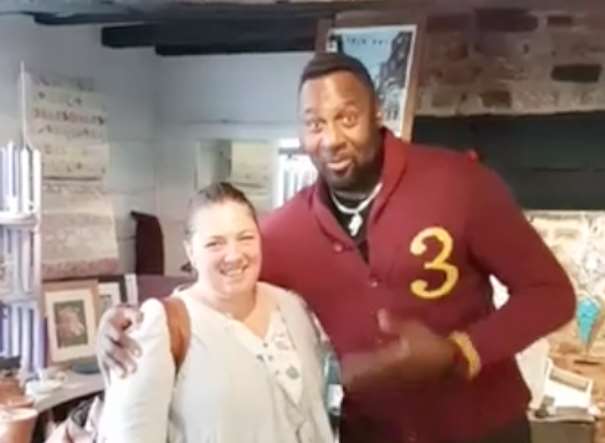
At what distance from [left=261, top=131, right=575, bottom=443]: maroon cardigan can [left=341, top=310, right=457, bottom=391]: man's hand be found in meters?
0.09

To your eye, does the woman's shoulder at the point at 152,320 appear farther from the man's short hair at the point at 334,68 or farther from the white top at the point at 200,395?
the man's short hair at the point at 334,68

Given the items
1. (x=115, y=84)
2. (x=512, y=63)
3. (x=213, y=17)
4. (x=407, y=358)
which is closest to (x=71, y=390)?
(x=213, y=17)

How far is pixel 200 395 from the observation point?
204 centimetres

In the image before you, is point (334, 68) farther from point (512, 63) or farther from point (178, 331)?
point (512, 63)

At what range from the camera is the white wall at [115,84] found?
4.38 meters

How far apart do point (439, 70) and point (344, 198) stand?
1.91m

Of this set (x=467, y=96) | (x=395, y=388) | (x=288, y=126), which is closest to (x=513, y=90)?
(x=467, y=96)

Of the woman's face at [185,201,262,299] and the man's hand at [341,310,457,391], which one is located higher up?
the woman's face at [185,201,262,299]

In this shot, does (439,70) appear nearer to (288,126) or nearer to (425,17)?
(425,17)

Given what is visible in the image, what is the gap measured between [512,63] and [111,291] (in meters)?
1.84

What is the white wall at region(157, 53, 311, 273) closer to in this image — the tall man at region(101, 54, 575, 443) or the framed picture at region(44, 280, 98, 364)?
the framed picture at region(44, 280, 98, 364)

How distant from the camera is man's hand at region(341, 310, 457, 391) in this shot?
200 cm

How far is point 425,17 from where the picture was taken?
367 centimetres

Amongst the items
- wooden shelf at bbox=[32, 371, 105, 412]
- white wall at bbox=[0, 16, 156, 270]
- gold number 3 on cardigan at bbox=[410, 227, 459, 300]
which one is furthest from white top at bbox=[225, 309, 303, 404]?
white wall at bbox=[0, 16, 156, 270]
